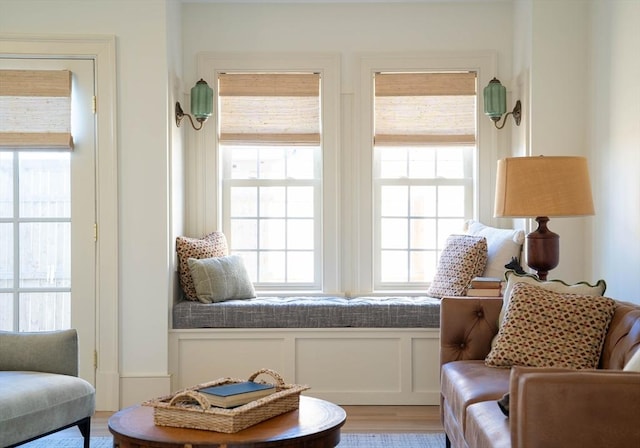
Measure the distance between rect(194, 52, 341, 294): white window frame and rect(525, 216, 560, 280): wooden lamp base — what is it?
1609mm

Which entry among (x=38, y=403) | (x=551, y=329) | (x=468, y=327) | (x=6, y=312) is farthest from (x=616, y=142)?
(x=6, y=312)

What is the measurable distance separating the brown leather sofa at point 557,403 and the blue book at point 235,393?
74cm

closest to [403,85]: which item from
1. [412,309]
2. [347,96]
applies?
[347,96]

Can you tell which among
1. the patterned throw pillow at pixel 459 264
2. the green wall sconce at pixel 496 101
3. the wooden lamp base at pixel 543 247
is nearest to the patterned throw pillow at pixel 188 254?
the patterned throw pillow at pixel 459 264

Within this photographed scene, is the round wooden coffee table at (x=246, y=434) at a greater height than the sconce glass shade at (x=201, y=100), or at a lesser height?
lesser

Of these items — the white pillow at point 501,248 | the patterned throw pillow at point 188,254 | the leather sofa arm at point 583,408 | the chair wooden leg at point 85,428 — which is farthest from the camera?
the patterned throw pillow at point 188,254

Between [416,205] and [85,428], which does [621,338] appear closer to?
[85,428]

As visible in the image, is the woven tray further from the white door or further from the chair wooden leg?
the white door

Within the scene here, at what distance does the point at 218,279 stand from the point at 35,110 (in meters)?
1.44

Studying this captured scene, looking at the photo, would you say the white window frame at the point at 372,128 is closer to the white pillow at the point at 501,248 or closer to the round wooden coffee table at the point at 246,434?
the white pillow at the point at 501,248

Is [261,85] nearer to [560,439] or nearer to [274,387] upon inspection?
[274,387]

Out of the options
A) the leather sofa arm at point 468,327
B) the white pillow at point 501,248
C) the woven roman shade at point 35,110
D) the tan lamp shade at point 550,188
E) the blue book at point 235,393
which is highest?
the woven roman shade at point 35,110

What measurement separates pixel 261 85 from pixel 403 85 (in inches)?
36.0

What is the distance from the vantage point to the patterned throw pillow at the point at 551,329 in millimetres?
3223
